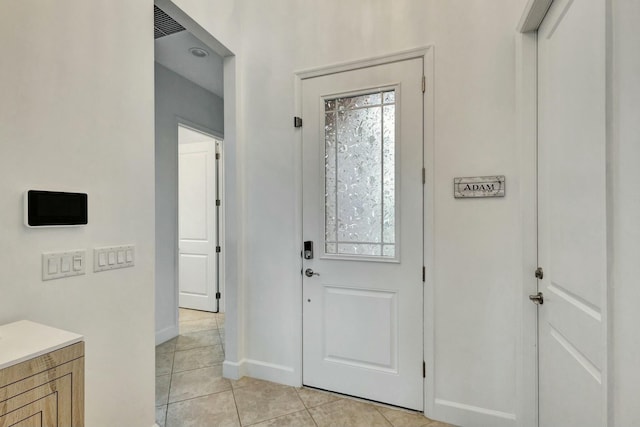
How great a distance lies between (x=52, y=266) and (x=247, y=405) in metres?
1.49

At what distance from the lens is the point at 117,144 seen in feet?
5.06

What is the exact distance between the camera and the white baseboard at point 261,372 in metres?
2.32

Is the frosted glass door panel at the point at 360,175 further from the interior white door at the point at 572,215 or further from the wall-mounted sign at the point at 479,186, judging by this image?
the interior white door at the point at 572,215

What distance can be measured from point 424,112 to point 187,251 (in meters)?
3.64

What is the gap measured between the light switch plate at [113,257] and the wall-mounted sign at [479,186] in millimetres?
1865

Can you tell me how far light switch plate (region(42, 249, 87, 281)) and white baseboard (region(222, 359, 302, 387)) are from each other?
57.8 inches

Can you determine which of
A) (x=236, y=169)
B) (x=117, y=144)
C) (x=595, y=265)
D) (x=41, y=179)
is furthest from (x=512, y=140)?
(x=41, y=179)

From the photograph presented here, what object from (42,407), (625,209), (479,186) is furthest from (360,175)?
(42,407)

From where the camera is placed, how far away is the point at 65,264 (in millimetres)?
1323

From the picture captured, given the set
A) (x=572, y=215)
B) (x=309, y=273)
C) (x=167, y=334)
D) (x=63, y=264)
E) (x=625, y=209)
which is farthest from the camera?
(x=167, y=334)

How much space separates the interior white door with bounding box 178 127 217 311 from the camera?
417cm

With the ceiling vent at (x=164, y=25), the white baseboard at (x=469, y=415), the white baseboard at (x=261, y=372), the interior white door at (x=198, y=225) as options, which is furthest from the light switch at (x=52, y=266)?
the interior white door at (x=198, y=225)

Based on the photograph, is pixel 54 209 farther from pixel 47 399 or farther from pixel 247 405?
pixel 247 405

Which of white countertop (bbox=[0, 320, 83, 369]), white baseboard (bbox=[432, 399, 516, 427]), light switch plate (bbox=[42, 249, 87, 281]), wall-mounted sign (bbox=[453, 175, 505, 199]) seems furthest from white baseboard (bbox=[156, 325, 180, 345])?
wall-mounted sign (bbox=[453, 175, 505, 199])
